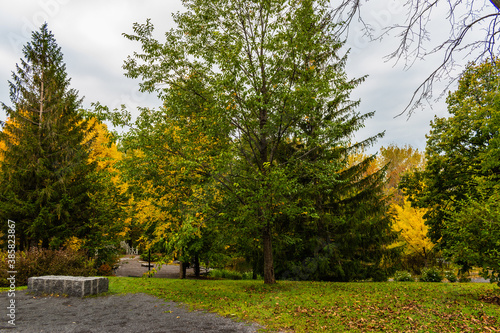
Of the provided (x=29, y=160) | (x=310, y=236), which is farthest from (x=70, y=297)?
(x=310, y=236)

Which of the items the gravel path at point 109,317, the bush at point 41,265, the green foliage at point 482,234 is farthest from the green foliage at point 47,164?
the green foliage at point 482,234

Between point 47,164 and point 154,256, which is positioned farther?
point 47,164

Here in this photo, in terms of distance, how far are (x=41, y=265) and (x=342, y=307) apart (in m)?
12.1

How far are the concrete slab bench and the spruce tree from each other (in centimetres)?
469

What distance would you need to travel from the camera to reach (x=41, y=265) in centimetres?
1164

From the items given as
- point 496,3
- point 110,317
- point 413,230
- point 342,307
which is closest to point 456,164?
point 413,230

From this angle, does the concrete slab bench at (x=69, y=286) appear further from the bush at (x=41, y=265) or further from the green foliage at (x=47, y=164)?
the green foliage at (x=47, y=164)

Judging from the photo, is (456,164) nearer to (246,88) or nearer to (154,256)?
(246,88)

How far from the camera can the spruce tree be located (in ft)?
44.2

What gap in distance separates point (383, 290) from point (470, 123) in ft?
25.5

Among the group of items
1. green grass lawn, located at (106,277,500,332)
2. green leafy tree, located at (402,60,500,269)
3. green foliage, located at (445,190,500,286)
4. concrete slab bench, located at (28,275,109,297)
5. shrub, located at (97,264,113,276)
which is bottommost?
shrub, located at (97,264,113,276)

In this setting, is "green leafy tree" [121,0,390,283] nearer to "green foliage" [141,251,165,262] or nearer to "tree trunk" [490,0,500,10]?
"green foliage" [141,251,165,262]

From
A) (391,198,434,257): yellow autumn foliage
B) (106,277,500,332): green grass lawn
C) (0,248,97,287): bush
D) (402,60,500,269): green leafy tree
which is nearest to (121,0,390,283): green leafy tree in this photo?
(106,277,500,332): green grass lawn

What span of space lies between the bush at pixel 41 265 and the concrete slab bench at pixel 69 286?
2242 mm
